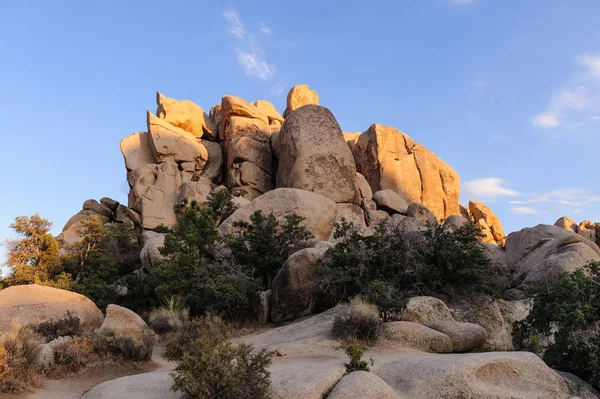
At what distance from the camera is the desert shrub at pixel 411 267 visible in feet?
52.1

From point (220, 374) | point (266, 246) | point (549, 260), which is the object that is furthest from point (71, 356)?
point (549, 260)

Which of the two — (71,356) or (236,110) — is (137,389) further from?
(236,110)

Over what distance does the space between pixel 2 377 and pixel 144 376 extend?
2646mm

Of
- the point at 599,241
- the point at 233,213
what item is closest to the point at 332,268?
the point at 233,213

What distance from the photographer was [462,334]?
39.0 feet

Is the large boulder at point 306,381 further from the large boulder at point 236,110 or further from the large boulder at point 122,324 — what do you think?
the large boulder at point 236,110

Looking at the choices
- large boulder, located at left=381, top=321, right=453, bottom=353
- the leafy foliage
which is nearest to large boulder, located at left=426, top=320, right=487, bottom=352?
large boulder, located at left=381, top=321, right=453, bottom=353

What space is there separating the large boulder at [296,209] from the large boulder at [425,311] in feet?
46.2

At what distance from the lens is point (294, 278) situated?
17.4 meters

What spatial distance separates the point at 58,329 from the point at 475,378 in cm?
1221

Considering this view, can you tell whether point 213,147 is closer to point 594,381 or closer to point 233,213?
point 233,213

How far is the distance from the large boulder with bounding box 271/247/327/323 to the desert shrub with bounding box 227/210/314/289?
9.90ft

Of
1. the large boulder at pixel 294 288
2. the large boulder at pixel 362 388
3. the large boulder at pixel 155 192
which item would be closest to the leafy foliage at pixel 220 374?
the large boulder at pixel 362 388

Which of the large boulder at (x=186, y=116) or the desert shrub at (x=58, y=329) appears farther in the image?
the large boulder at (x=186, y=116)
